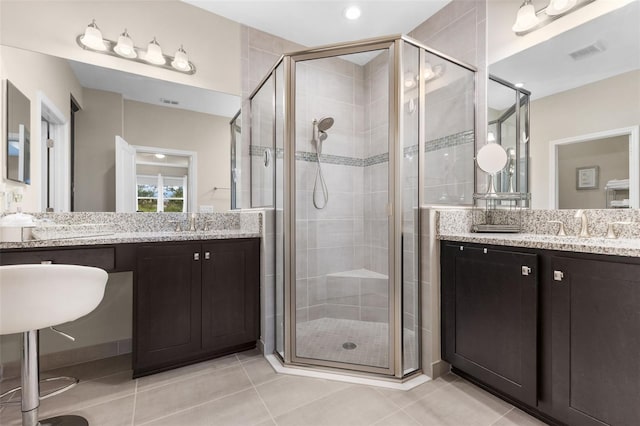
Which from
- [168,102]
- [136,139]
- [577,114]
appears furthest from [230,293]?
[577,114]

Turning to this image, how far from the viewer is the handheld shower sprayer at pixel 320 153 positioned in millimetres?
2479

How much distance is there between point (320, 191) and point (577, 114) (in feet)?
5.81

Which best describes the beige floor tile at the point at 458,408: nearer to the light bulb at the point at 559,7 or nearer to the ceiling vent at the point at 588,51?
the ceiling vent at the point at 588,51

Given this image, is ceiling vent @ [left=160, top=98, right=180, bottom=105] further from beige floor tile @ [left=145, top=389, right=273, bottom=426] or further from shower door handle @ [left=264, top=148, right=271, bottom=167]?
beige floor tile @ [left=145, top=389, right=273, bottom=426]

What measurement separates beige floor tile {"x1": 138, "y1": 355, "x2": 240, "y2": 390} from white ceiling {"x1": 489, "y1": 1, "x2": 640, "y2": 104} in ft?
9.13

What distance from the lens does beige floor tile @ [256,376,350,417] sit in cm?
164

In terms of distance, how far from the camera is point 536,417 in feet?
4.98

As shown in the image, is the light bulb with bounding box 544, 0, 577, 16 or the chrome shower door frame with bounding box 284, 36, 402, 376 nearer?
the light bulb with bounding box 544, 0, 577, 16

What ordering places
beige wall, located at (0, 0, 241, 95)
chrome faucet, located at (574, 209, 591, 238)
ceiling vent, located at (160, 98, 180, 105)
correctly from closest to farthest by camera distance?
1. chrome faucet, located at (574, 209, 591, 238)
2. beige wall, located at (0, 0, 241, 95)
3. ceiling vent, located at (160, 98, 180, 105)

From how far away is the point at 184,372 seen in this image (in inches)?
78.0

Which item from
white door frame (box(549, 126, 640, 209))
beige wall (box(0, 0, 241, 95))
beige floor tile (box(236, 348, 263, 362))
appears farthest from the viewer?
beige floor tile (box(236, 348, 263, 362))

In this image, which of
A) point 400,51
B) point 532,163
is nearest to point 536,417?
point 532,163

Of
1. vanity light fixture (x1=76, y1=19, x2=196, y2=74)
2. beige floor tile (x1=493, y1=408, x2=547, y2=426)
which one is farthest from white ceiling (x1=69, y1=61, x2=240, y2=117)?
beige floor tile (x1=493, y1=408, x2=547, y2=426)

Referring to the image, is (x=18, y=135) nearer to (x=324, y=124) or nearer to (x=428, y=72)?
(x=324, y=124)
